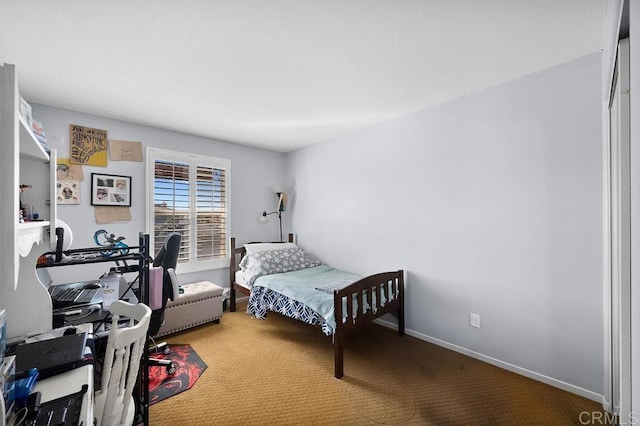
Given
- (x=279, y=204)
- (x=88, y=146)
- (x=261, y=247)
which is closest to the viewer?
(x=88, y=146)

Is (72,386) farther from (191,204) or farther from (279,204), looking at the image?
(279,204)

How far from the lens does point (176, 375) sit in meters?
2.26

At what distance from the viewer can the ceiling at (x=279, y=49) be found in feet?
4.94

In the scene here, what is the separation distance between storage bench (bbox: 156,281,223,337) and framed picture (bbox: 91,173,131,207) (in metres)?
1.26

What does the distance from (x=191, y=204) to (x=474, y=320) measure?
11.4 feet

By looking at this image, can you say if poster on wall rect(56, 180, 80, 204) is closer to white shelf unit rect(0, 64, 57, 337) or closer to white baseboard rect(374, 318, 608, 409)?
white shelf unit rect(0, 64, 57, 337)

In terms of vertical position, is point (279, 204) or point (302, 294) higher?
point (279, 204)

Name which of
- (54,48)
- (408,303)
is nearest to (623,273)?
(408,303)

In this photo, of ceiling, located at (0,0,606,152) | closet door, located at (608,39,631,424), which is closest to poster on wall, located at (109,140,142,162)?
ceiling, located at (0,0,606,152)

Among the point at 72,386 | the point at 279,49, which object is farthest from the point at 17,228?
the point at 279,49

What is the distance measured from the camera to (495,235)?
2.36 m

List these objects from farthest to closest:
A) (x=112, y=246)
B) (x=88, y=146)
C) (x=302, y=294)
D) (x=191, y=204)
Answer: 1. (x=191, y=204)
2. (x=88, y=146)
3. (x=302, y=294)
4. (x=112, y=246)

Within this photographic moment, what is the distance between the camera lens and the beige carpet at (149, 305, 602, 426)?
1.79 m
